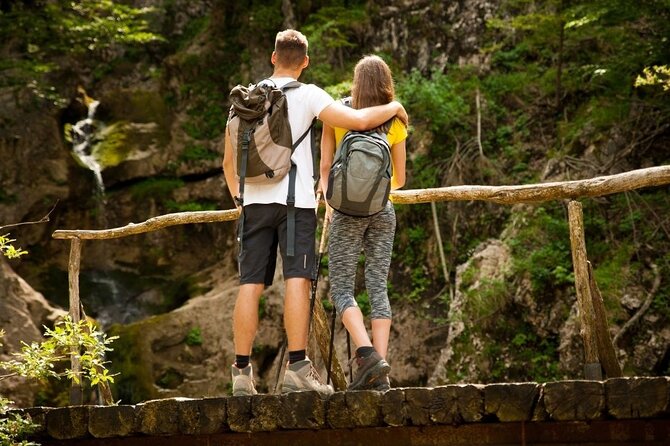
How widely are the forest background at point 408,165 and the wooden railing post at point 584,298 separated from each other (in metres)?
3.50

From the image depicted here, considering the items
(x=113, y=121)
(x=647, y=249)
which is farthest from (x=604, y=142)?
(x=113, y=121)

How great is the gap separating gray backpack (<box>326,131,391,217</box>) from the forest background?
4.52 metres

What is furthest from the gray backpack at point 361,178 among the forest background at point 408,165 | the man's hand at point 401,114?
the forest background at point 408,165

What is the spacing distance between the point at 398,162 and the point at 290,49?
903 millimetres

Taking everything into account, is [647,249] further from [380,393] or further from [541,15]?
[380,393]

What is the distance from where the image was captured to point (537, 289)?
10.3 metres

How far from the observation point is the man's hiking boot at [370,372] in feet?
14.7

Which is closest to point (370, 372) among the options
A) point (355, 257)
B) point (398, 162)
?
point (355, 257)

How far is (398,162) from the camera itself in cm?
489

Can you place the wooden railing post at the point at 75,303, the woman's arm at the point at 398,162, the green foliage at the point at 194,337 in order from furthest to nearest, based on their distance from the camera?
the green foliage at the point at 194,337 < the wooden railing post at the point at 75,303 < the woman's arm at the point at 398,162

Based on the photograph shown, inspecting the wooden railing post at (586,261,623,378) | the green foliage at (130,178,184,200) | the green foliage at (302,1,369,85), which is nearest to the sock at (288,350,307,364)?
the wooden railing post at (586,261,623,378)

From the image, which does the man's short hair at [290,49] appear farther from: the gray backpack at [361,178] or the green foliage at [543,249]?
the green foliage at [543,249]

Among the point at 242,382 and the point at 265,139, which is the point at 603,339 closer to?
the point at 242,382

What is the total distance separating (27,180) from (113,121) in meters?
2.42
